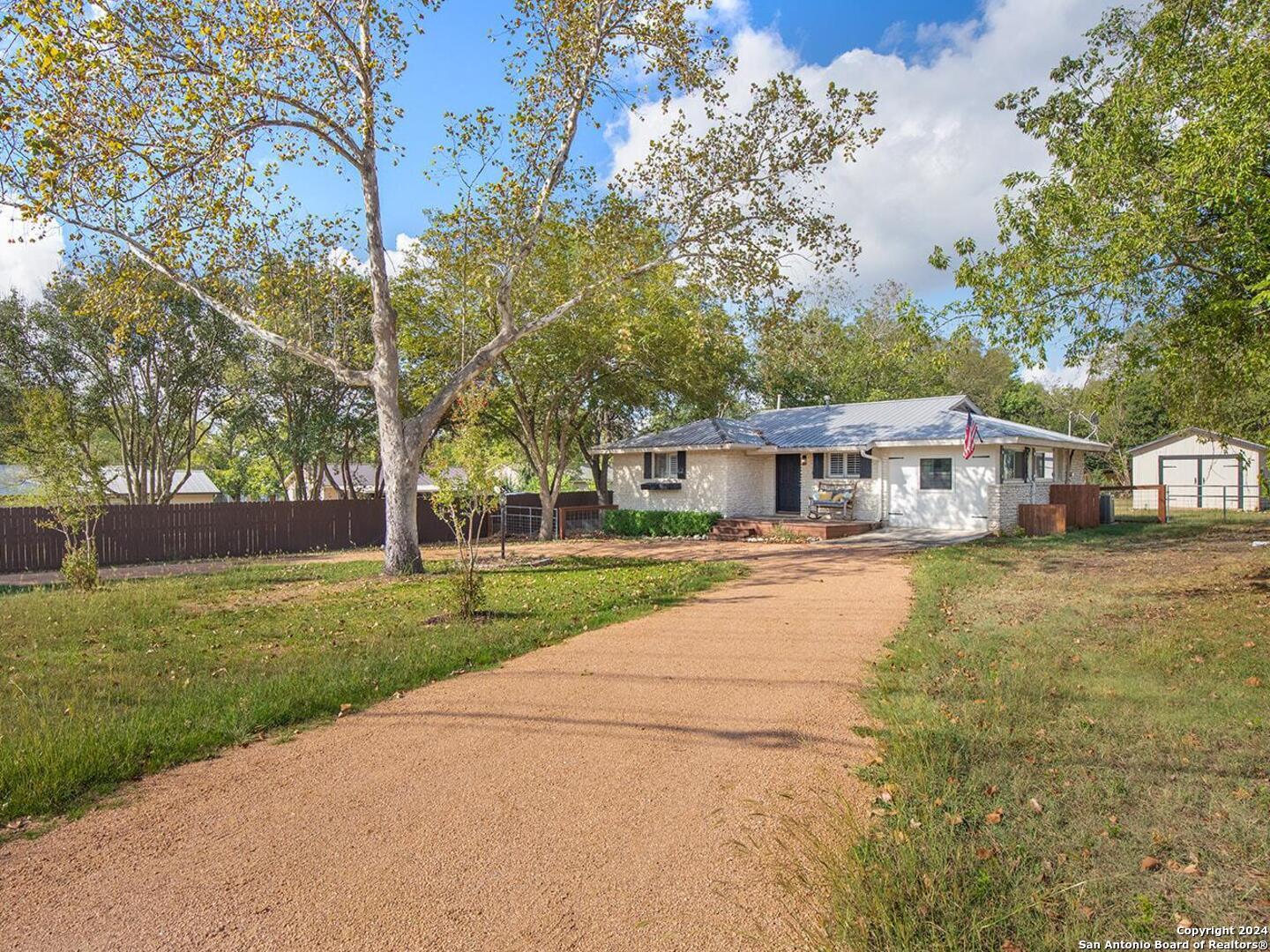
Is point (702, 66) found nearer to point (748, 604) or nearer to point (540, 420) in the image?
point (748, 604)

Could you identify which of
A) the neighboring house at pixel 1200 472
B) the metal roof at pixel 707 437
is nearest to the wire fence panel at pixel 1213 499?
the neighboring house at pixel 1200 472

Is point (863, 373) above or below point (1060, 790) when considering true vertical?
above

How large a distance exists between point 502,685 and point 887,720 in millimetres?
2917

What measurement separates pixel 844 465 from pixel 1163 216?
1405cm

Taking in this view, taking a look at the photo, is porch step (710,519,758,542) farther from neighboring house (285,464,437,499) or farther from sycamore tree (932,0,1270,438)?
neighboring house (285,464,437,499)

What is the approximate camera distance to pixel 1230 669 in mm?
5875

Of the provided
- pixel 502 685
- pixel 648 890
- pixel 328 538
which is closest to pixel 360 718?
pixel 502 685

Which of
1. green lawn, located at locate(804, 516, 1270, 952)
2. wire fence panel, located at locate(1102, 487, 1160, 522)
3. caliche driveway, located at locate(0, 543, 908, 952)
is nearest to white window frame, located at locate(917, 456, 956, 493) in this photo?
wire fence panel, located at locate(1102, 487, 1160, 522)

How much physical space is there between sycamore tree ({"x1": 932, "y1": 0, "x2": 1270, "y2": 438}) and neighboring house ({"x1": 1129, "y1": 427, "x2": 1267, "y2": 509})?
2101 cm

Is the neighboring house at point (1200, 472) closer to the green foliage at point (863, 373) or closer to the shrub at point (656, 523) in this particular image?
the green foliage at point (863, 373)

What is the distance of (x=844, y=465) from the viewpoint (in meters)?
21.2

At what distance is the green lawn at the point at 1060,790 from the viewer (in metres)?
2.66

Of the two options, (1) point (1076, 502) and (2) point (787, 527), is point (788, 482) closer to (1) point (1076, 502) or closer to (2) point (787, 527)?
(2) point (787, 527)

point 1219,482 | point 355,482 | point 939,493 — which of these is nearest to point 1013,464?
point 939,493
